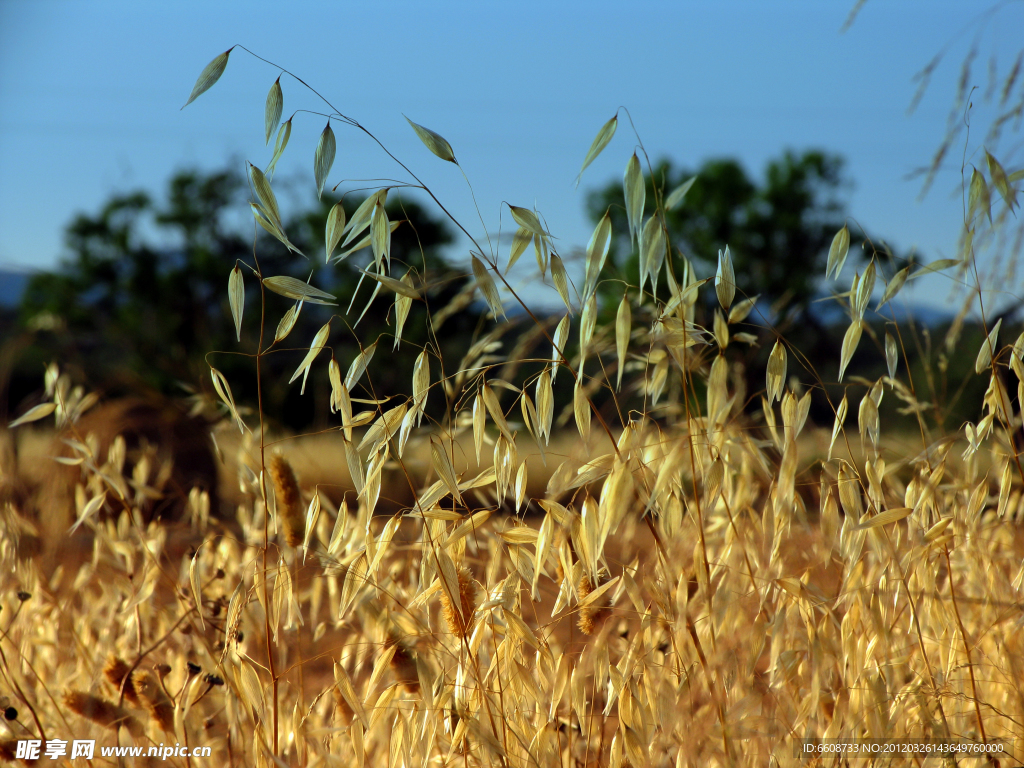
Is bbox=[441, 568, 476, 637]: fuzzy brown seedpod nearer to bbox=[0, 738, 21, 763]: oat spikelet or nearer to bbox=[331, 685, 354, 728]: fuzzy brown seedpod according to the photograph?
bbox=[331, 685, 354, 728]: fuzzy brown seedpod

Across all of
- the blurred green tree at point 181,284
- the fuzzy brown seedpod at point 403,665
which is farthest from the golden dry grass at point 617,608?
the blurred green tree at point 181,284

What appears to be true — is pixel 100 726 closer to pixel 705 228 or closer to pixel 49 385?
pixel 49 385

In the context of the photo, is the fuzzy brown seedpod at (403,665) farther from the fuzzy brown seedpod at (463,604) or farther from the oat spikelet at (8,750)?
the oat spikelet at (8,750)

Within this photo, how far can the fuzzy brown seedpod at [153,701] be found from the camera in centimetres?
87

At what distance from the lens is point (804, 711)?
2.46 ft

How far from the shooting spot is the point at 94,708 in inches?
33.5

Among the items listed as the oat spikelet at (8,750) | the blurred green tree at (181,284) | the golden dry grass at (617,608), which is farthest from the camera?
the blurred green tree at (181,284)

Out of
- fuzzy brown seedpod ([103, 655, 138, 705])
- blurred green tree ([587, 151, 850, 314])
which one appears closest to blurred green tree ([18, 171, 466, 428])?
blurred green tree ([587, 151, 850, 314])

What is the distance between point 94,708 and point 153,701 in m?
0.07

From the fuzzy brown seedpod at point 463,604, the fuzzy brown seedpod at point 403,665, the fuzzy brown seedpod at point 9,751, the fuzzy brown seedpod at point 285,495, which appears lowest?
the fuzzy brown seedpod at point 9,751

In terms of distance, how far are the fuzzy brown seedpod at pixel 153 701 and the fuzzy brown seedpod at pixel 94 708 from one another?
3cm

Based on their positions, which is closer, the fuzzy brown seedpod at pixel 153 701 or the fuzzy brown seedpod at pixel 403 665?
the fuzzy brown seedpod at pixel 403 665

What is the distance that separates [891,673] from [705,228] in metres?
9.43

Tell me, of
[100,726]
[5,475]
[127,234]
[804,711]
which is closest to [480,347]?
[804,711]
